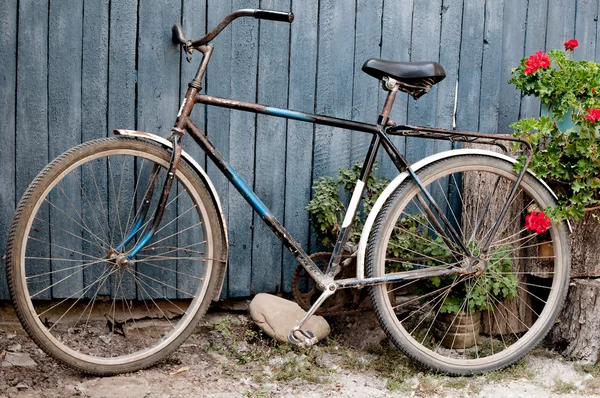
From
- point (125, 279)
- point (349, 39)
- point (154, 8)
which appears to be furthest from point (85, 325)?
point (349, 39)

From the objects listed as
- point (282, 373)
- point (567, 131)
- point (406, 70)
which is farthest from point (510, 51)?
point (282, 373)

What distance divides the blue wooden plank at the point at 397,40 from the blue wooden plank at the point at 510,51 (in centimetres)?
64

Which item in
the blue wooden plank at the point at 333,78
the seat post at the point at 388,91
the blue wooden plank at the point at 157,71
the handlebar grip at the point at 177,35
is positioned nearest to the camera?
the handlebar grip at the point at 177,35

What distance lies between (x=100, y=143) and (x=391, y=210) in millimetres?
1382

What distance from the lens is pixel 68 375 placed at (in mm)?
3287

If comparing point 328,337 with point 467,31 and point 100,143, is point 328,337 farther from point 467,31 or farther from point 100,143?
point 467,31

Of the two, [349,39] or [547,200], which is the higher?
[349,39]

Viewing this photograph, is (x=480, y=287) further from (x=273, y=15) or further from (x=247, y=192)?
(x=273, y=15)

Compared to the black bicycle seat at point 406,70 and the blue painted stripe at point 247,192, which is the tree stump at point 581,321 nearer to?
the black bicycle seat at point 406,70

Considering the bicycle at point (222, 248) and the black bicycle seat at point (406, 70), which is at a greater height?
the black bicycle seat at point (406, 70)

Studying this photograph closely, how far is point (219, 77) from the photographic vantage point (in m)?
3.82

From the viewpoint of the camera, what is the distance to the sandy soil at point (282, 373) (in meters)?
3.23

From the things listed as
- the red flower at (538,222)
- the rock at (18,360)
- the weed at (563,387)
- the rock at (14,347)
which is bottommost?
the weed at (563,387)

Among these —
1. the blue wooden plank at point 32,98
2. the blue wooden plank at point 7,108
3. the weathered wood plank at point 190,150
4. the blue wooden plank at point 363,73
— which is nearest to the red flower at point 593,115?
the blue wooden plank at point 363,73
